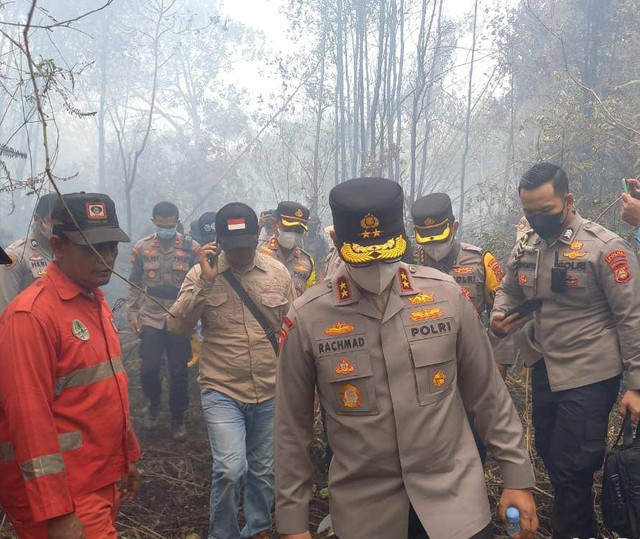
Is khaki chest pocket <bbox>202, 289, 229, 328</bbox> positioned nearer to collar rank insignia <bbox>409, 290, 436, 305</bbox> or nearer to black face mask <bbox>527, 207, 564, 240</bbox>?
collar rank insignia <bbox>409, 290, 436, 305</bbox>

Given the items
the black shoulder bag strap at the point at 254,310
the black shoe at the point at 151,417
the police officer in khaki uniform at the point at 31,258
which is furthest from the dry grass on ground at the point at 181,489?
the police officer in khaki uniform at the point at 31,258

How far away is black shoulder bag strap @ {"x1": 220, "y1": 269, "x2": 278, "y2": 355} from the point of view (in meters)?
3.84

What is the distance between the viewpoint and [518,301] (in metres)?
4.01

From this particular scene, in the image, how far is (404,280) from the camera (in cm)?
225

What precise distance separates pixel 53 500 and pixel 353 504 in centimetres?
118

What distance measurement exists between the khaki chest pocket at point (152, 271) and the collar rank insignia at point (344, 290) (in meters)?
4.66

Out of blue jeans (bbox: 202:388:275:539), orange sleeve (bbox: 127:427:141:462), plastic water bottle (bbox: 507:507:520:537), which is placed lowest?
blue jeans (bbox: 202:388:275:539)

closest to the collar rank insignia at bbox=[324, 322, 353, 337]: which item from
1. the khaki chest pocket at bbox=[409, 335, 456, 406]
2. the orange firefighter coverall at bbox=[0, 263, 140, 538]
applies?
the khaki chest pocket at bbox=[409, 335, 456, 406]

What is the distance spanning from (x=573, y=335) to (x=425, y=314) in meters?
1.78

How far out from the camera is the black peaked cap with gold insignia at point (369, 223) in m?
2.11

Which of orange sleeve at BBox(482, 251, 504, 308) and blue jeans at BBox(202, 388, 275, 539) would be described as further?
orange sleeve at BBox(482, 251, 504, 308)

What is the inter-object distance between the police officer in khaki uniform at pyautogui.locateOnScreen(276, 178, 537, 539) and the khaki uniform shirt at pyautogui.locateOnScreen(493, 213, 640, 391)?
1.45 m

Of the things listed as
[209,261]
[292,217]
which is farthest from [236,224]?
[292,217]

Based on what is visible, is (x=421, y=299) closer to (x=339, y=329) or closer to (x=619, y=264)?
(x=339, y=329)
